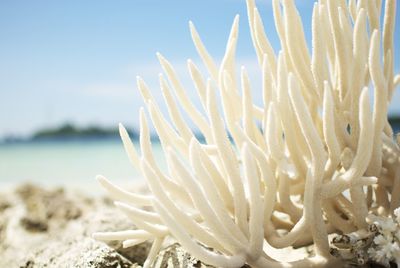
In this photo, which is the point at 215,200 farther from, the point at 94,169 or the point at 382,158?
the point at 94,169

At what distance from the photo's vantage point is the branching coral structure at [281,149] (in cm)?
124

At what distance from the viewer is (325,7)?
1.42 m

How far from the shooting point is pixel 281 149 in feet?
4.55

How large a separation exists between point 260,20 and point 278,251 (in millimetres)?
783

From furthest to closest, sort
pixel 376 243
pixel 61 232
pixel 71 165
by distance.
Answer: pixel 71 165
pixel 61 232
pixel 376 243

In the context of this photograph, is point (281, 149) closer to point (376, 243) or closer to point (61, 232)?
point (376, 243)

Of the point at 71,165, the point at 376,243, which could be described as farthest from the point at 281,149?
the point at 71,165

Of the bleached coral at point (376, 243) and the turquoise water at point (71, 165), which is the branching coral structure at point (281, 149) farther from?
the turquoise water at point (71, 165)

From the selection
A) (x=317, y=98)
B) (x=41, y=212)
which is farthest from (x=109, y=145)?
(x=317, y=98)

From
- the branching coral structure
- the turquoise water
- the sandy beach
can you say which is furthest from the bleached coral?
the turquoise water

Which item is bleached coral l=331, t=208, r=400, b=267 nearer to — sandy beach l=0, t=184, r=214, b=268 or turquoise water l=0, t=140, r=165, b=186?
sandy beach l=0, t=184, r=214, b=268

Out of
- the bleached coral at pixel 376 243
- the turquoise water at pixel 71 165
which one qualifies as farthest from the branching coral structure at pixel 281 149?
the turquoise water at pixel 71 165

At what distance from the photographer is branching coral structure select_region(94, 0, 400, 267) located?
1.24 metres

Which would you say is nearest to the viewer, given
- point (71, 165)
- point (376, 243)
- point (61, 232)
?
point (376, 243)
